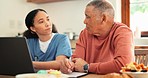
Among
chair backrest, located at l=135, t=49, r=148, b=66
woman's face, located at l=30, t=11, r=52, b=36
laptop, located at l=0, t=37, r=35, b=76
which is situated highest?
woman's face, located at l=30, t=11, r=52, b=36

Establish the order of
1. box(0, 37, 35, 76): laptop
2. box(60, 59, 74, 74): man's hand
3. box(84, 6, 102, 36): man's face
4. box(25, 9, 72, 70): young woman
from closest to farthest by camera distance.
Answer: box(0, 37, 35, 76): laptop < box(60, 59, 74, 74): man's hand < box(84, 6, 102, 36): man's face < box(25, 9, 72, 70): young woman

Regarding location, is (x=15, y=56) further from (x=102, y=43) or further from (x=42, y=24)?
(x=42, y=24)

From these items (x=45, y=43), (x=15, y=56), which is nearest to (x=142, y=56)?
(x=45, y=43)

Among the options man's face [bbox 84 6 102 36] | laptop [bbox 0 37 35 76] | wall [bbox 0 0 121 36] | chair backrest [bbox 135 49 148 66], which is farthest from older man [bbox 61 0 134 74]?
wall [bbox 0 0 121 36]

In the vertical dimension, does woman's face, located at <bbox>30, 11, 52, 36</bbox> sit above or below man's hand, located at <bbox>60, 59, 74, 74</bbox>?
above

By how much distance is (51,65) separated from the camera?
5.19 ft

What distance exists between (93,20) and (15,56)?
63cm

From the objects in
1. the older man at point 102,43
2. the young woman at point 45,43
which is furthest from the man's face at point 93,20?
the young woman at point 45,43

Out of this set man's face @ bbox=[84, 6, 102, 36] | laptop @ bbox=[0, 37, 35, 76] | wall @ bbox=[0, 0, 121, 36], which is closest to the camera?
laptop @ bbox=[0, 37, 35, 76]

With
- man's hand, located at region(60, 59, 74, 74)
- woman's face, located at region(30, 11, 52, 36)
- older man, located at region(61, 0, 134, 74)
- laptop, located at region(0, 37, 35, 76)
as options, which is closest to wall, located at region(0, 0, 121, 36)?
woman's face, located at region(30, 11, 52, 36)

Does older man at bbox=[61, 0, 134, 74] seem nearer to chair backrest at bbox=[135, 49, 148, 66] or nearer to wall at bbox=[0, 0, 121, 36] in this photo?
chair backrest at bbox=[135, 49, 148, 66]

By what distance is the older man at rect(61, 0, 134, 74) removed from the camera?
1.41m

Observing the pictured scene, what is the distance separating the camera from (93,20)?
158 centimetres

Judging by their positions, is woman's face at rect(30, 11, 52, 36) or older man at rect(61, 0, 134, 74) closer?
older man at rect(61, 0, 134, 74)
